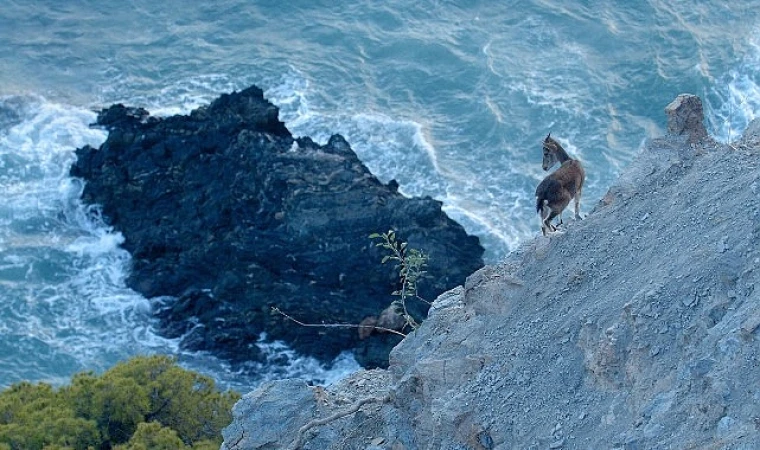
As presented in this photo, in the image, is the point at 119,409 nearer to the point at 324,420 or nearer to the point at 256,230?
the point at 324,420

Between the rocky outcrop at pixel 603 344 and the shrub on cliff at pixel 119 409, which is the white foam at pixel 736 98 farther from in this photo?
the rocky outcrop at pixel 603 344

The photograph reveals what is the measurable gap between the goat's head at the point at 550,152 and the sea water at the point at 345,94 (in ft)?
54.2

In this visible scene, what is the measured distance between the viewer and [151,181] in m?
35.8

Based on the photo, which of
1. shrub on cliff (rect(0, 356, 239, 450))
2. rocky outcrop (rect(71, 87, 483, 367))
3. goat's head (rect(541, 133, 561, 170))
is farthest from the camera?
rocky outcrop (rect(71, 87, 483, 367))

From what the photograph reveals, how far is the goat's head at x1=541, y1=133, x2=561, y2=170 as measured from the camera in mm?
15750

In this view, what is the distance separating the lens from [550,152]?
1589cm

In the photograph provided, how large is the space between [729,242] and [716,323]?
107 centimetres

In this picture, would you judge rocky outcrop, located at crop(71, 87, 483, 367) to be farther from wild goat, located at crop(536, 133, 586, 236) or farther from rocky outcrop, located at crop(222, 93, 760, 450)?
wild goat, located at crop(536, 133, 586, 236)

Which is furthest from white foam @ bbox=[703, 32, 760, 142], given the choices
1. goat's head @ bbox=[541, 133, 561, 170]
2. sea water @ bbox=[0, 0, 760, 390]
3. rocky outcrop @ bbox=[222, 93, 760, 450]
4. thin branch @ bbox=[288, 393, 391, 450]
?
thin branch @ bbox=[288, 393, 391, 450]

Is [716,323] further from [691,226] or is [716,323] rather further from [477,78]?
[477,78]

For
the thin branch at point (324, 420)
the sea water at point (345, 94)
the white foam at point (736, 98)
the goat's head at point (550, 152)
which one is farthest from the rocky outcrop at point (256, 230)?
the thin branch at point (324, 420)

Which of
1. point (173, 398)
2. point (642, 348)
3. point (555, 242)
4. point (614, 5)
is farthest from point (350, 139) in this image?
point (642, 348)

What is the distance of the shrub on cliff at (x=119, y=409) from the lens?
21.3 m

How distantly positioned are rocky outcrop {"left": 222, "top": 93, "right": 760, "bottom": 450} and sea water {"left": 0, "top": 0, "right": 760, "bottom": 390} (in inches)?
665
